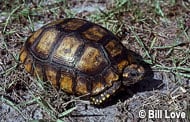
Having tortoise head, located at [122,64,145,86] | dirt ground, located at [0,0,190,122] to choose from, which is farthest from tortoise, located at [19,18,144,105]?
dirt ground, located at [0,0,190,122]

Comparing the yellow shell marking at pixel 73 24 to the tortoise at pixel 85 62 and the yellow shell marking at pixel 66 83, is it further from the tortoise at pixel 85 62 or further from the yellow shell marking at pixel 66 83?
the yellow shell marking at pixel 66 83

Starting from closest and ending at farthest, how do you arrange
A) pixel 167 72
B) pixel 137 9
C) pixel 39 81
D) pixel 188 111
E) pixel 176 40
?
1. pixel 188 111
2. pixel 39 81
3. pixel 167 72
4. pixel 176 40
5. pixel 137 9

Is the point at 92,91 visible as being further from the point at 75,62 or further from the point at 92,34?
the point at 92,34

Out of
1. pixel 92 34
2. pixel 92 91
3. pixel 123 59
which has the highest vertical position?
pixel 92 34

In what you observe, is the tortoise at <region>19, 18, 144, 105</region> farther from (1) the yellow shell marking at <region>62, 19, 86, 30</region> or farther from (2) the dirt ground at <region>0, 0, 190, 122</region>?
(2) the dirt ground at <region>0, 0, 190, 122</region>

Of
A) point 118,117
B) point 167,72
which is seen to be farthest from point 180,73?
point 118,117

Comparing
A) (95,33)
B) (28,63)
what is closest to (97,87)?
(95,33)
